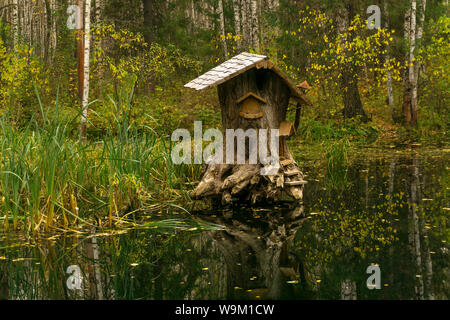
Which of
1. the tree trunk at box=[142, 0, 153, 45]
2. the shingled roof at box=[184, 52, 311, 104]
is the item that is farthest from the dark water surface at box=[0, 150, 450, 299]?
the tree trunk at box=[142, 0, 153, 45]

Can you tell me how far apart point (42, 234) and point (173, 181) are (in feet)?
9.47

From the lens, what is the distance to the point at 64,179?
5750mm

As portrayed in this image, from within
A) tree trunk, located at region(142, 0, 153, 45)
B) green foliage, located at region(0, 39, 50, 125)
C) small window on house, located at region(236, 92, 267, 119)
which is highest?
tree trunk, located at region(142, 0, 153, 45)

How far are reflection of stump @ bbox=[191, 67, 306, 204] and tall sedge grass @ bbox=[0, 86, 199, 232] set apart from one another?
572mm

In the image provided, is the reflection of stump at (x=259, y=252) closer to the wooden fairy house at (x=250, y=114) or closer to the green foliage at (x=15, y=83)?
the wooden fairy house at (x=250, y=114)

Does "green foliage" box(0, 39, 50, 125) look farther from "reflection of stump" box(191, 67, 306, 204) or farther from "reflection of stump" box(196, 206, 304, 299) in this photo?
"reflection of stump" box(196, 206, 304, 299)

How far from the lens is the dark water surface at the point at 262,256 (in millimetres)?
3975

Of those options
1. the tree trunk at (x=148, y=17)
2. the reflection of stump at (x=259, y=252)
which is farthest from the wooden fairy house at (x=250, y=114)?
the tree trunk at (x=148, y=17)

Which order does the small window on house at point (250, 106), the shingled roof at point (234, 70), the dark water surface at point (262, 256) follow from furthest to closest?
1. the small window on house at point (250, 106)
2. the shingled roof at point (234, 70)
3. the dark water surface at point (262, 256)

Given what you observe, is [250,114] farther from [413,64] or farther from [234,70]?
[413,64]

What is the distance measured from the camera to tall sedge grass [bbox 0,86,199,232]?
5.48m

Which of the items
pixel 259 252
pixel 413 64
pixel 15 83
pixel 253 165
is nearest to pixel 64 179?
pixel 259 252

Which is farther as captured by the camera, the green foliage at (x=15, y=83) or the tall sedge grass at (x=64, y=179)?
the green foliage at (x=15, y=83)

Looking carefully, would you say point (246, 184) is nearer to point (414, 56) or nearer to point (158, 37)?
point (414, 56)
